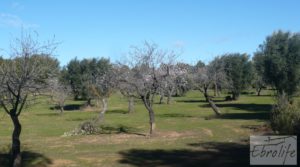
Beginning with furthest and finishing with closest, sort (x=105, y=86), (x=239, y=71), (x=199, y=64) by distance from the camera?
(x=239, y=71) < (x=199, y=64) < (x=105, y=86)

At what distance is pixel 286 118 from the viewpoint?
24125 mm

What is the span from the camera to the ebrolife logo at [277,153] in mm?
17188

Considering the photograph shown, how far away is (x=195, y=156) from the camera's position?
23.6m

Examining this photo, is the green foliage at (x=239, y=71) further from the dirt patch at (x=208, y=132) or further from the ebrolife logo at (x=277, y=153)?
the ebrolife logo at (x=277, y=153)

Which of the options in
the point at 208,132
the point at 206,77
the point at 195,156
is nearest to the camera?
the point at 195,156

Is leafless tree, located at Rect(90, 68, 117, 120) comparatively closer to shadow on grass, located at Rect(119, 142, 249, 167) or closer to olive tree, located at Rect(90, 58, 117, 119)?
olive tree, located at Rect(90, 58, 117, 119)

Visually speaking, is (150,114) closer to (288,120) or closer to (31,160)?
(288,120)

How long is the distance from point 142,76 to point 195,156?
15.9m

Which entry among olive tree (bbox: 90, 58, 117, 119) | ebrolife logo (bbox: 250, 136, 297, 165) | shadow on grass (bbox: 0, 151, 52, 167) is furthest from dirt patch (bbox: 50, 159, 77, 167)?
olive tree (bbox: 90, 58, 117, 119)

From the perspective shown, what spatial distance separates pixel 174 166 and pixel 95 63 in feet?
220

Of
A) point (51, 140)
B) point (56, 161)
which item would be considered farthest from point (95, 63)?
point (56, 161)

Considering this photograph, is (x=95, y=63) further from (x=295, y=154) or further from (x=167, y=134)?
(x=295, y=154)

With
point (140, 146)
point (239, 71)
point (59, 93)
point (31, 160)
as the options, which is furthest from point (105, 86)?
point (239, 71)

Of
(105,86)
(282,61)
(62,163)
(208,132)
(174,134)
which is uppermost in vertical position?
(282,61)
